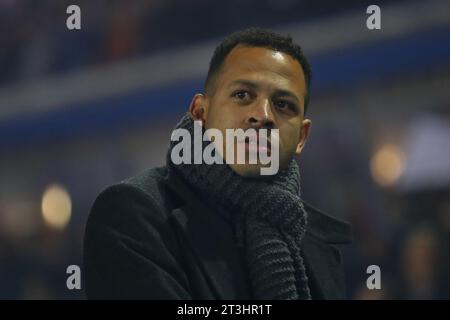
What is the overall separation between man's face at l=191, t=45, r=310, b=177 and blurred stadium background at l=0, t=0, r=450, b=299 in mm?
3370

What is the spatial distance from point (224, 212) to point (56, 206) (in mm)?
4945

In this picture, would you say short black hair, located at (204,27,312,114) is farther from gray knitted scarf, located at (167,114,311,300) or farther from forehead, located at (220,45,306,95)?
gray knitted scarf, located at (167,114,311,300)

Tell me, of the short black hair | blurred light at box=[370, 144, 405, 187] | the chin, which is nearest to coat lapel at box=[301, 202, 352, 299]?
the chin

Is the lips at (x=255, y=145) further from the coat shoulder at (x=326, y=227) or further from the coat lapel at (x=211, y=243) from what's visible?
the coat shoulder at (x=326, y=227)

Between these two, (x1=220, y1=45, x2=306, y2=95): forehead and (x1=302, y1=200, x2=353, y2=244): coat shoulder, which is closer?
(x1=220, y1=45, x2=306, y2=95): forehead

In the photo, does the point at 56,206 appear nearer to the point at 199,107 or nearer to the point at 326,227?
the point at 326,227

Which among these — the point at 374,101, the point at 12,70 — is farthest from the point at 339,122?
the point at 12,70

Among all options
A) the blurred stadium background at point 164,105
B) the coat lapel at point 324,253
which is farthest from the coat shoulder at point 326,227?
the blurred stadium background at point 164,105

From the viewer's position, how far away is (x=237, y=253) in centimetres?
181

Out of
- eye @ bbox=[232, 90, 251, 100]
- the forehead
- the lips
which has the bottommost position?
the lips

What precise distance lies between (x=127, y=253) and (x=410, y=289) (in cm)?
316

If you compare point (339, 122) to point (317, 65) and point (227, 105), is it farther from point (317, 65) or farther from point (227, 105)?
point (227, 105)

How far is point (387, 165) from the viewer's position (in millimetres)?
6340

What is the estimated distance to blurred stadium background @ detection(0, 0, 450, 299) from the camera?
5848mm
